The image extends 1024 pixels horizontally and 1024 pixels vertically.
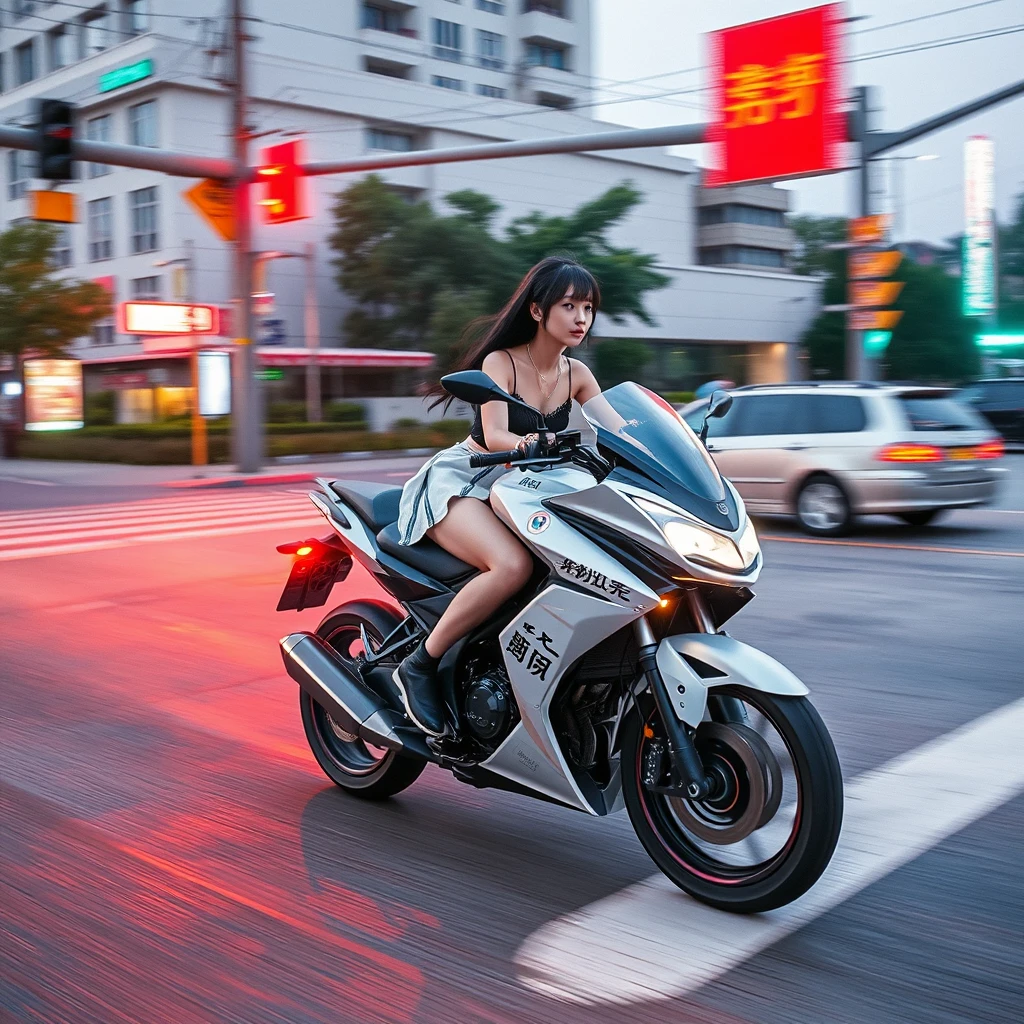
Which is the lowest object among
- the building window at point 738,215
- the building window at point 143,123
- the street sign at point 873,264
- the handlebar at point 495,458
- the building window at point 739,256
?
the handlebar at point 495,458

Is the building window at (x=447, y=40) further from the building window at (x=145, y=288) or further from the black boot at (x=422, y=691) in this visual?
the black boot at (x=422, y=691)

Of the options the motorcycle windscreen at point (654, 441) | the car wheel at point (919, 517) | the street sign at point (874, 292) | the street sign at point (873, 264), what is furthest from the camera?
the street sign at point (874, 292)

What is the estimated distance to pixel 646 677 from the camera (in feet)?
11.2

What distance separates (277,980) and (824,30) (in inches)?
607

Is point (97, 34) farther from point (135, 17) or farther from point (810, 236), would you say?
point (810, 236)

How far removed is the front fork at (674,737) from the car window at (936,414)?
30.9 feet

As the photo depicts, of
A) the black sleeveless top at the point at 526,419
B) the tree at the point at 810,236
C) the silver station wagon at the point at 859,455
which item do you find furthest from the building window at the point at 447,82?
the black sleeveless top at the point at 526,419

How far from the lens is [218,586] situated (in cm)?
956

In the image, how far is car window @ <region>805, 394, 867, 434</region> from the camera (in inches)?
491

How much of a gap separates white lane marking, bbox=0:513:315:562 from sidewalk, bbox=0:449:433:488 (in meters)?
5.35

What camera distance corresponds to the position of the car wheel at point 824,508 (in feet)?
40.4

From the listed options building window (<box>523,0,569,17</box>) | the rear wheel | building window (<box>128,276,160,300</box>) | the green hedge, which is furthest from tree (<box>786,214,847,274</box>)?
the rear wheel

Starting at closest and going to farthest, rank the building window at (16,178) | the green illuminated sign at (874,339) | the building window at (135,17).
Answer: the green illuminated sign at (874,339), the building window at (135,17), the building window at (16,178)

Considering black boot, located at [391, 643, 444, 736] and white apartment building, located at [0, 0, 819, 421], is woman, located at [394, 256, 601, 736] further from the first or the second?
white apartment building, located at [0, 0, 819, 421]
